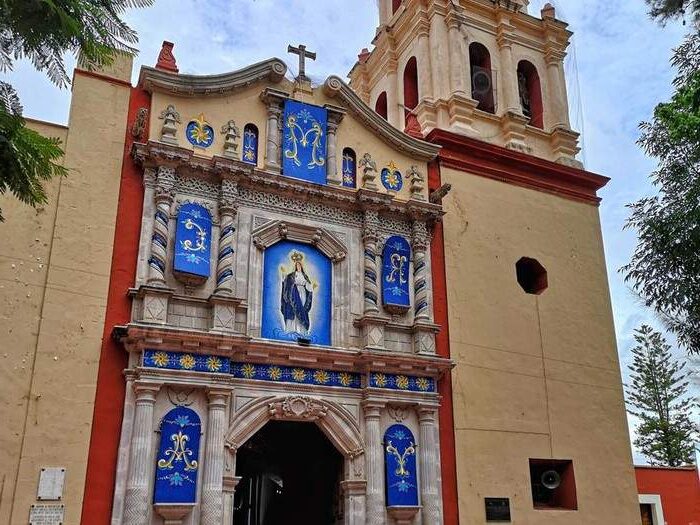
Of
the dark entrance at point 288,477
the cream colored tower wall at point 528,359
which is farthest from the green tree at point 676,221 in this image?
the dark entrance at point 288,477

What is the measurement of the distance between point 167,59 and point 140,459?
6.11m

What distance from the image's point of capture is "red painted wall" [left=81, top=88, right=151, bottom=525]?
891 cm

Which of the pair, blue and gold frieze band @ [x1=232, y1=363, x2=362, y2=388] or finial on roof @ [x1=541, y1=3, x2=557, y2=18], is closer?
blue and gold frieze band @ [x1=232, y1=363, x2=362, y2=388]

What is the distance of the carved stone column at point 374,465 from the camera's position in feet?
33.7

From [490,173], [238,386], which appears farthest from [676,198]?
[238,386]

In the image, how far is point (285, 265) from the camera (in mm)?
11164

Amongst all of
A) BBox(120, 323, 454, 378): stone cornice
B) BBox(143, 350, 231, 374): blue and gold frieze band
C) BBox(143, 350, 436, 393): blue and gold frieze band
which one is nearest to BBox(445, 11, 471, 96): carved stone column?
BBox(120, 323, 454, 378): stone cornice

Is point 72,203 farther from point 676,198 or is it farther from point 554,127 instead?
point 554,127

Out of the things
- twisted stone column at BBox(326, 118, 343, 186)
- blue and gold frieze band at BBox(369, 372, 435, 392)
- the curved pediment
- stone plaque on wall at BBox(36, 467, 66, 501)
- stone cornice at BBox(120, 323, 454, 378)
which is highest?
twisted stone column at BBox(326, 118, 343, 186)

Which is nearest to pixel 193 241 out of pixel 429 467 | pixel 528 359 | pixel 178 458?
pixel 178 458

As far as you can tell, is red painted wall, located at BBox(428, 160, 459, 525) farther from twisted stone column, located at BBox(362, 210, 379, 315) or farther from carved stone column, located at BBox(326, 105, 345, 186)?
carved stone column, located at BBox(326, 105, 345, 186)

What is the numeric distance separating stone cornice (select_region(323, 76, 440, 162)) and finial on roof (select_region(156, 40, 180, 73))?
2557 millimetres

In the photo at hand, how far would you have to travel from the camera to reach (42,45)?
514 cm

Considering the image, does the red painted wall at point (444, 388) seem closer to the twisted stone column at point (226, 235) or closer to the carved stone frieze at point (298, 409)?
the carved stone frieze at point (298, 409)
